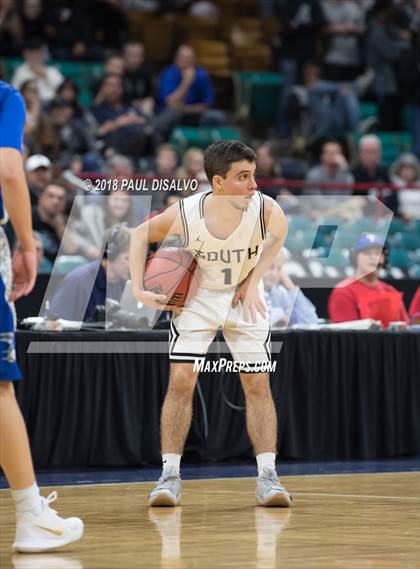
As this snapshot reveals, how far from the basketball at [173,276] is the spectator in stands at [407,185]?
6338mm

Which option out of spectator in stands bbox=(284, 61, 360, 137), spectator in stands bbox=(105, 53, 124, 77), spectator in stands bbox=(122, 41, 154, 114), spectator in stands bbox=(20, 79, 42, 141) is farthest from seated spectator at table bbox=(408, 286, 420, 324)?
spectator in stands bbox=(284, 61, 360, 137)

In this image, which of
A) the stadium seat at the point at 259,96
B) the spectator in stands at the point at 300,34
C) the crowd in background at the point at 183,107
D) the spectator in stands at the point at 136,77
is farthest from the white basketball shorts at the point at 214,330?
the spectator in stands at the point at 300,34

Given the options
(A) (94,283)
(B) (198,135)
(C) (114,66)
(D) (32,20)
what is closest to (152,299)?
(A) (94,283)

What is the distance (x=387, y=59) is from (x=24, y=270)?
45.4 feet

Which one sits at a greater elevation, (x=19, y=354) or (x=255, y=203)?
(x=255, y=203)

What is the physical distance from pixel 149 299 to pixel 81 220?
477 cm

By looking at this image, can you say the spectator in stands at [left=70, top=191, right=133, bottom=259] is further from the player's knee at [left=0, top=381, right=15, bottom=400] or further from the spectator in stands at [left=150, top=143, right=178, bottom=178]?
the player's knee at [left=0, top=381, right=15, bottom=400]

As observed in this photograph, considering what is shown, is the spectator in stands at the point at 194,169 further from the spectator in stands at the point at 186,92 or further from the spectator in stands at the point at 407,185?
the spectator in stands at the point at 186,92

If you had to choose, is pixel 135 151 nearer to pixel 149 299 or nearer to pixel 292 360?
pixel 292 360

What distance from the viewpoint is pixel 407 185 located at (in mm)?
14219

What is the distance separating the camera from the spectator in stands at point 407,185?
13.5 meters

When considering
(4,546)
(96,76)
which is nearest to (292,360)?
(4,546)

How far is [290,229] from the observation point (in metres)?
12.2

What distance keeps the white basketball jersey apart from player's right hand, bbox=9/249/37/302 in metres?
2.12
